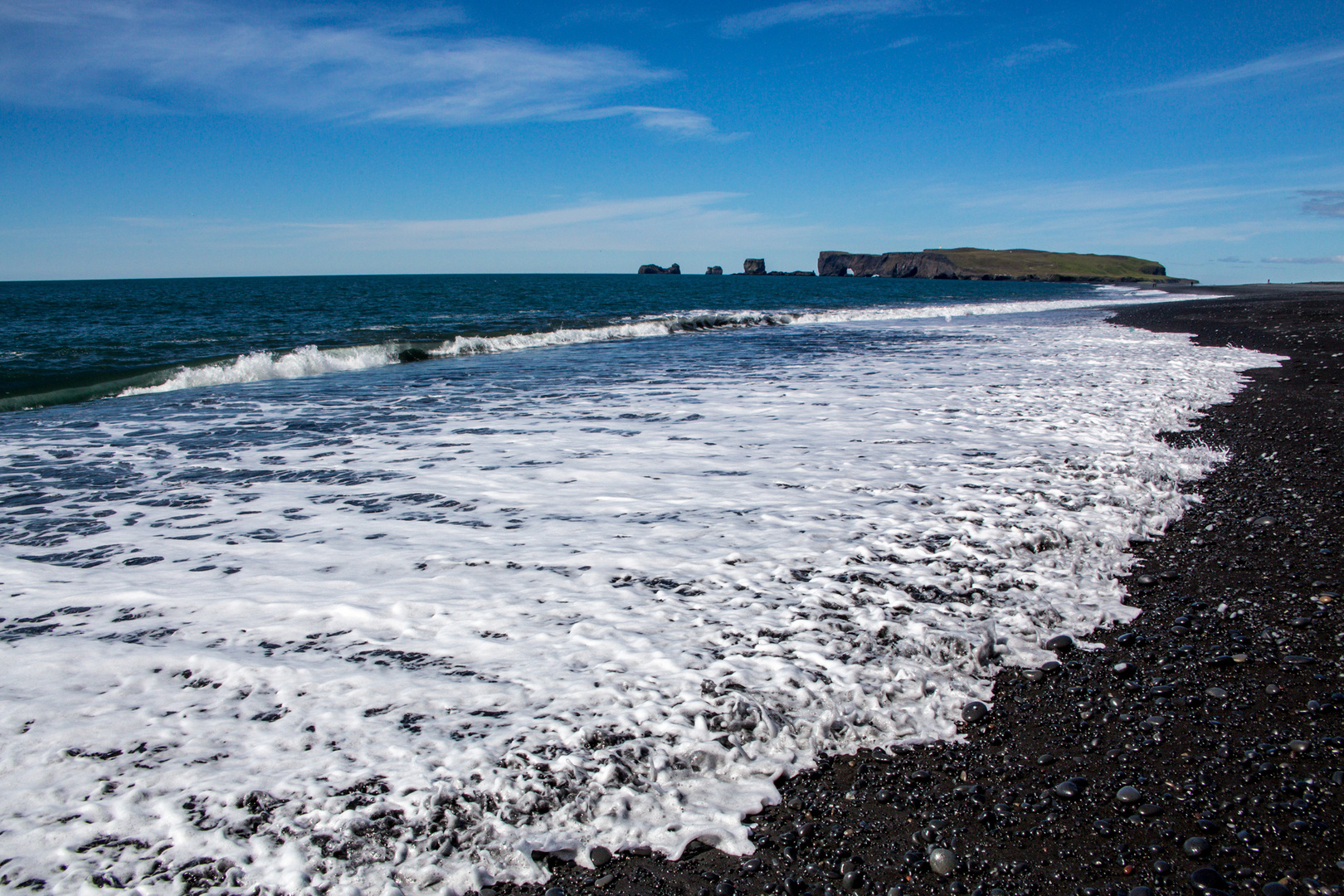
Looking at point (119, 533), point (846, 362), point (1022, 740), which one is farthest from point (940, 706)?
point (846, 362)

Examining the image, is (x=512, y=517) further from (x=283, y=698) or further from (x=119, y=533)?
(x=119, y=533)

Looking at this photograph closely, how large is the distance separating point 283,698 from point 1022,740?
3.91 metres

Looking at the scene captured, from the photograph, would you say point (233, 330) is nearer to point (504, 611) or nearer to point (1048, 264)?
point (504, 611)

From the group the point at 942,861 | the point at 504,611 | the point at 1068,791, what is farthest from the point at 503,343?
A: the point at 942,861

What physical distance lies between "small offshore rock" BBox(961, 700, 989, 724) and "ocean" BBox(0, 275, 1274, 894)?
2.0 inches

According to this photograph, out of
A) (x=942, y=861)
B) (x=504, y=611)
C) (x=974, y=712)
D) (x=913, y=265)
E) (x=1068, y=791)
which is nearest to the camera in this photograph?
(x=942, y=861)

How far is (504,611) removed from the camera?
4.63 meters

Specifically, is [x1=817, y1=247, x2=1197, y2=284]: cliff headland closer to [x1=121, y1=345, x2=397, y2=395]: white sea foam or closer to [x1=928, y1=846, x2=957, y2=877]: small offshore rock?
[x1=121, y1=345, x2=397, y2=395]: white sea foam

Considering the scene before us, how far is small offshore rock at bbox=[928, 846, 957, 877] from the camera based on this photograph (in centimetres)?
266

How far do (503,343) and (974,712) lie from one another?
24426 millimetres

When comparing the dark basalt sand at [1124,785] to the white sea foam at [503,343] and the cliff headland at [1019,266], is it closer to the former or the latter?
the white sea foam at [503,343]

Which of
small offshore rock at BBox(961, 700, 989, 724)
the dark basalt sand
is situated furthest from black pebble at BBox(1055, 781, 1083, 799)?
small offshore rock at BBox(961, 700, 989, 724)

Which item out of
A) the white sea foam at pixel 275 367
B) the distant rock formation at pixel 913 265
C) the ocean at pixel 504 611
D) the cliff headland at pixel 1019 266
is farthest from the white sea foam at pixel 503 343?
the distant rock formation at pixel 913 265

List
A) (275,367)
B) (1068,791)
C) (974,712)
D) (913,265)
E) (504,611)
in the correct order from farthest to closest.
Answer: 1. (913,265)
2. (275,367)
3. (504,611)
4. (974,712)
5. (1068,791)
